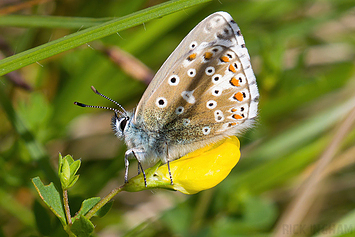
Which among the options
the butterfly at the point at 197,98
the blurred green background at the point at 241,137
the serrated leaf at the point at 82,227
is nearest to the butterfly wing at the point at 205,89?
the butterfly at the point at 197,98

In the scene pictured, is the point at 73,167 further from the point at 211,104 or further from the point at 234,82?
the point at 234,82

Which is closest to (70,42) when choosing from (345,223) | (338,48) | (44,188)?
(44,188)

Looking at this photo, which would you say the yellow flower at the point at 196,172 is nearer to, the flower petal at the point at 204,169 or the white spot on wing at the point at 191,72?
the flower petal at the point at 204,169

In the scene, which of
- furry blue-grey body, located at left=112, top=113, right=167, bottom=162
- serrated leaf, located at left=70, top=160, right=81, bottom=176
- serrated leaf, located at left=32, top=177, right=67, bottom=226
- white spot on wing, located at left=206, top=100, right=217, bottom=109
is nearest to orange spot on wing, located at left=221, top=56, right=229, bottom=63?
white spot on wing, located at left=206, top=100, right=217, bottom=109

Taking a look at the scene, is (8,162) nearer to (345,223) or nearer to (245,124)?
(245,124)

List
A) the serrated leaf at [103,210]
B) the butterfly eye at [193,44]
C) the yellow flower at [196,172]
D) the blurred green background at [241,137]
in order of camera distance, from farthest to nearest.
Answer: the blurred green background at [241,137] < the butterfly eye at [193,44] < the yellow flower at [196,172] < the serrated leaf at [103,210]

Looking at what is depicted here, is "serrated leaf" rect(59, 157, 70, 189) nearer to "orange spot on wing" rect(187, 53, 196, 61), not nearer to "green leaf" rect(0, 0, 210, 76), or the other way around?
"green leaf" rect(0, 0, 210, 76)

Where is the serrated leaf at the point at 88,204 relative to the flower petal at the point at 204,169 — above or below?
above
